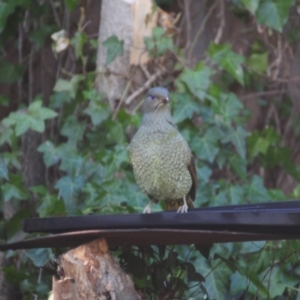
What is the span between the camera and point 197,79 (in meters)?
4.34

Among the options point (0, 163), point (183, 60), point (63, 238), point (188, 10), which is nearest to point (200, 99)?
point (183, 60)

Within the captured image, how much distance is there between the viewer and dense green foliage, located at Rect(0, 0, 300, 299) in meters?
3.80

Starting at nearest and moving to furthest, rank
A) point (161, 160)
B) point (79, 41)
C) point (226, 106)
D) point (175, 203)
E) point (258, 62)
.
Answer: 1. point (161, 160)
2. point (175, 203)
3. point (226, 106)
4. point (79, 41)
5. point (258, 62)

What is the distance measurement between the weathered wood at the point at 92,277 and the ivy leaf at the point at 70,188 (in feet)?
5.63

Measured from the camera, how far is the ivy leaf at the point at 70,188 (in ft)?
13.5

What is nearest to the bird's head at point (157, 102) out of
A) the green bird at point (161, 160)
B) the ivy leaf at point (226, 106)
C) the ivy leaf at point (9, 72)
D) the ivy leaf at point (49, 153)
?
the green bird at point (161, 160)

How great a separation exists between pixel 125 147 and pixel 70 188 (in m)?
0.37

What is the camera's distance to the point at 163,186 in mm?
3250

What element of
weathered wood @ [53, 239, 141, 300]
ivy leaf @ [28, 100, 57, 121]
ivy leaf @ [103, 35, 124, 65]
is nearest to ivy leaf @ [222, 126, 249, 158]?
ivy leaf @ [103, 35, 124, 65]

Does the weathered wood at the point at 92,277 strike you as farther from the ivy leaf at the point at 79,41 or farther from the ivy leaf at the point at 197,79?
the ivy leaf at the point at 79,41

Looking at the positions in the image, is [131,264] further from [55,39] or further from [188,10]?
[188,10]

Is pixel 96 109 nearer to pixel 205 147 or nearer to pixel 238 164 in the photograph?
pixel 205 147

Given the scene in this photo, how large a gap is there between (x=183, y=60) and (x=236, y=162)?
0.68 meters

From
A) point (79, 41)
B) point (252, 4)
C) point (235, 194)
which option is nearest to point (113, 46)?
point (79, 41)
